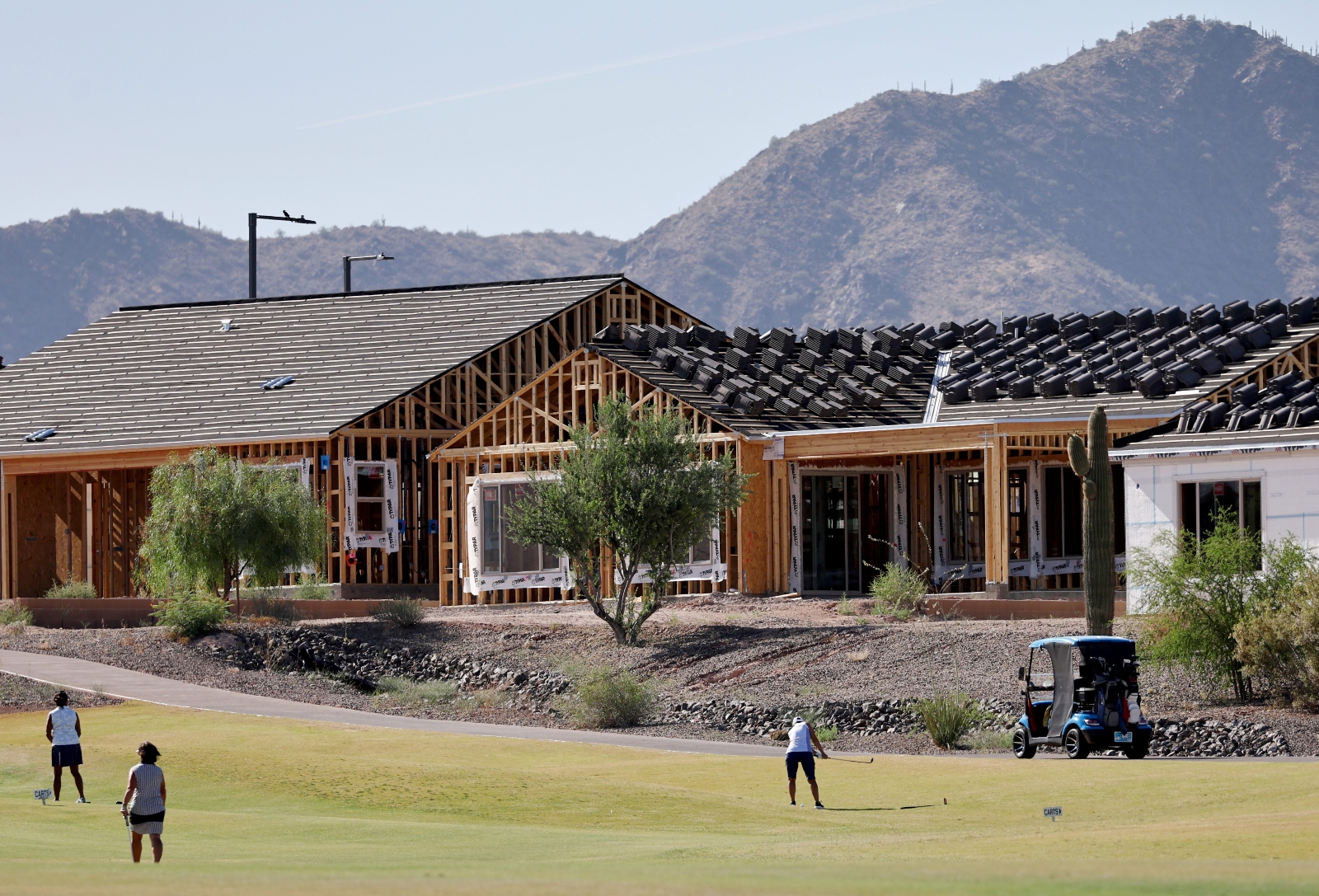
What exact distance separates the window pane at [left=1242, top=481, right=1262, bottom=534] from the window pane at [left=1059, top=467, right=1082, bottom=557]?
1042cm

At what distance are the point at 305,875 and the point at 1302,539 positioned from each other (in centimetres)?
1888

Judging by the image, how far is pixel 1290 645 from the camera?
23.1 meters

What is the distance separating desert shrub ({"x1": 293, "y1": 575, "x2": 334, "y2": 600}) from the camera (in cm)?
3891

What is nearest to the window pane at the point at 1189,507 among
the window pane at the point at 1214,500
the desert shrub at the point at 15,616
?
the window pane at the point at 1214,500

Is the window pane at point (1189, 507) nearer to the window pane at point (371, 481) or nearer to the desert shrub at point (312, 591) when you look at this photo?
the desert shrub at point (312, 591)

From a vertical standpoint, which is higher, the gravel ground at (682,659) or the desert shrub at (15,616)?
the desert shrub at (15,616)

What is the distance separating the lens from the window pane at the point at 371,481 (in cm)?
4175

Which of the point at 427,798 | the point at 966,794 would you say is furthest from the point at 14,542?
the point at 966,794

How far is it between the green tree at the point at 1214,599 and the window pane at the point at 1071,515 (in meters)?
13.7

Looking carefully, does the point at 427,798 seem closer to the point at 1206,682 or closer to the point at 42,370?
the point at 1206,682

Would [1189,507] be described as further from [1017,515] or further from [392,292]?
[392,292]

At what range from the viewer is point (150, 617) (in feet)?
120

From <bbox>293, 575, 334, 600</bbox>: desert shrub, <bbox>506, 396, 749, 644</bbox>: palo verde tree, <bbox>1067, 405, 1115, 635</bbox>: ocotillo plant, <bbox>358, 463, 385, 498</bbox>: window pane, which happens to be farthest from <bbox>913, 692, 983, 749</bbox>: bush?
<bbox>358, 463, 385, 498</bbox>: window pane

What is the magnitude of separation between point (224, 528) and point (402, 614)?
12.0 ft
